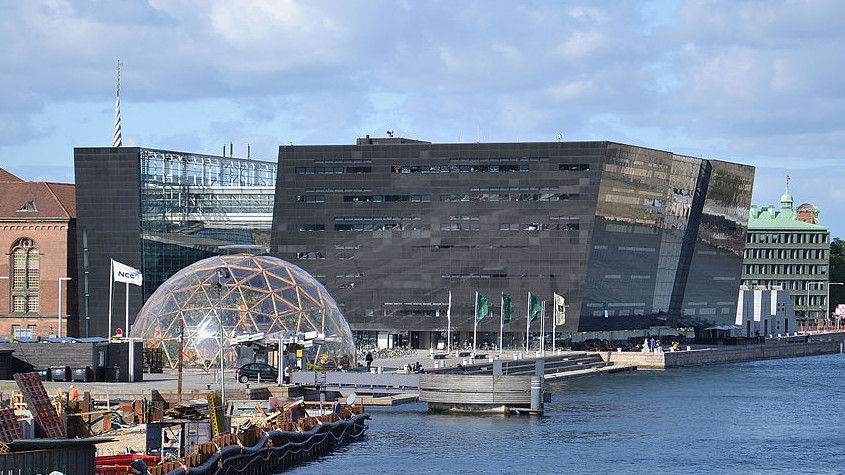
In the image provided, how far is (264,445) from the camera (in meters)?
58.5

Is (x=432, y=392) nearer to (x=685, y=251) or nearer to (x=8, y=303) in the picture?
(x=8, y=303)

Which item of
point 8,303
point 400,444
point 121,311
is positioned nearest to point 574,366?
point 121,311

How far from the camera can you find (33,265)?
153000 millimetres

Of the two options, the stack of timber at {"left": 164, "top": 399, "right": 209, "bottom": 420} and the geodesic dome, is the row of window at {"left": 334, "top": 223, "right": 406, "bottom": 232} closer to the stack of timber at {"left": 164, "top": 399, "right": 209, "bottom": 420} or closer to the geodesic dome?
the geodesic dome

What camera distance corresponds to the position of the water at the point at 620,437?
6444 cm

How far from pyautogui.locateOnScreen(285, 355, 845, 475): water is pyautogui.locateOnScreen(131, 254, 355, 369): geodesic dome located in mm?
11037

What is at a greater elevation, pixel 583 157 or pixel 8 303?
pixel 583 157

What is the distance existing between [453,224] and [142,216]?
33.4 meters

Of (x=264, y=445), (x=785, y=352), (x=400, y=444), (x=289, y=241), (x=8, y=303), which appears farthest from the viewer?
(x=785, y=352)

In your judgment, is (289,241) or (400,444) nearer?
(400,444)

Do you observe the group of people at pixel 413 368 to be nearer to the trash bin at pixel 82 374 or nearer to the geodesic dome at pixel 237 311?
the geodesic dome at pixel 237 311

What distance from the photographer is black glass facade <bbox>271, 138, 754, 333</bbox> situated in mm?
157625

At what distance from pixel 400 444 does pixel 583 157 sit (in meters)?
92.3

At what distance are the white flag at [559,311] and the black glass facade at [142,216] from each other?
1523 inches
